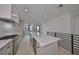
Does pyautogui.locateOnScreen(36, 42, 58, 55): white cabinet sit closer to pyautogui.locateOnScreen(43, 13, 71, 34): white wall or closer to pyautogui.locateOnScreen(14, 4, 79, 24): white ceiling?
pyautogui.locateOnScreen(14, 4, 79, 24): white ceiling

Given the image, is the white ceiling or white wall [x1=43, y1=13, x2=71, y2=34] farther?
white wall [x1=43, y1=13, x2=71, y2=34]

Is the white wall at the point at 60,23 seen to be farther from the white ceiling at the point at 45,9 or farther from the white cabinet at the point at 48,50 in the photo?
the white cabinet at the point at 48,50

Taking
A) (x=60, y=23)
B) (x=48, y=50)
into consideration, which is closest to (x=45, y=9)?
(x=48, y=50)

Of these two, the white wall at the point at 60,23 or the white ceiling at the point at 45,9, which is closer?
the white ceiling at the point at 45,9

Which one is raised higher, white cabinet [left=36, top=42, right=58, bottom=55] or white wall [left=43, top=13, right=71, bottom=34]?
white wall [left=43, top=13, right=71, bottom=34]

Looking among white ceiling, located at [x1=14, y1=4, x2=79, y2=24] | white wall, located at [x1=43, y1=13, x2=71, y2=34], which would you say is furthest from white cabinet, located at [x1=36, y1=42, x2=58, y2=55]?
white wall, located at [x1=43, y1=13, x2=71, y2=34]

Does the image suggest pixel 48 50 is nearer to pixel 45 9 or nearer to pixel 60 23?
pixel 45 9

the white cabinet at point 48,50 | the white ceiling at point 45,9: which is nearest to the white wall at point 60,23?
the white ceiling at point 45,9

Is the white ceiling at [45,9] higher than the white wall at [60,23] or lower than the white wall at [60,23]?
higher

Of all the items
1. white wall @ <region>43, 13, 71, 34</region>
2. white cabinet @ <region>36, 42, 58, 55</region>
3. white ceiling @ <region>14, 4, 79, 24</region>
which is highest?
white ceiling @ <region>14, 4, 79, 24</region>

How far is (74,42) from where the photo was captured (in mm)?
2590
